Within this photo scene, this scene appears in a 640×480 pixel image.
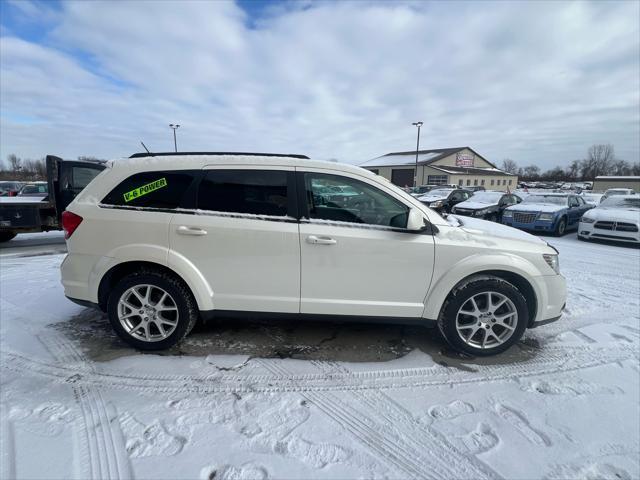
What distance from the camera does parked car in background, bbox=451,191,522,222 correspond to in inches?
539

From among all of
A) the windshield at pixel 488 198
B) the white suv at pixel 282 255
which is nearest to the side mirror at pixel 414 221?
the white suv at pixel 282 255

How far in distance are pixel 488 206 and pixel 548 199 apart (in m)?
2.06

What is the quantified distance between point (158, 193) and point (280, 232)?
3.99 ft

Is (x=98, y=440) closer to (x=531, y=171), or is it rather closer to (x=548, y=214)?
(x=548, y=214)

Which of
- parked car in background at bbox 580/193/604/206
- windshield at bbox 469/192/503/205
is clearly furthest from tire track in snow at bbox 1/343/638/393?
parked car in background at bbox 580/193/604/206

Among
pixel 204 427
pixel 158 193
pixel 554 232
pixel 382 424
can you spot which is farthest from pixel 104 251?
pixel 554 232

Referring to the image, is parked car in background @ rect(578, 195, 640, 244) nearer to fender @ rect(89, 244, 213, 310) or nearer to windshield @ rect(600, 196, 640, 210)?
windshield @ rect(600, 196, 640, 210)

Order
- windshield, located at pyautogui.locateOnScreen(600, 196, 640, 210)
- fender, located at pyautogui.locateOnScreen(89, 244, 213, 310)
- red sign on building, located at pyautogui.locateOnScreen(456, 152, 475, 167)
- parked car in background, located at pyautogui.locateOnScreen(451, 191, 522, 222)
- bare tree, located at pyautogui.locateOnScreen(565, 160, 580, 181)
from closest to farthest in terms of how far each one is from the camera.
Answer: fender, located at pyautogui.locateOnScreen(89, 244, 213, 310) < windshield, located at pyautogui.locateOnScreen(600, 196, 640, 210) < parked car in background, located at pyautogui.locateOnScreen(451, 191, 522, 222) < red sign on building, located at pyautogui.locateOnScreen(456, 152, 475, 167) < bare tree, located at pyautogui.locateOnScreen(565, 160, 580, 181)

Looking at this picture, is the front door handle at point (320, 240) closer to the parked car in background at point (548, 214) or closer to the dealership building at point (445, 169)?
the parked car in background at point (548, 214)

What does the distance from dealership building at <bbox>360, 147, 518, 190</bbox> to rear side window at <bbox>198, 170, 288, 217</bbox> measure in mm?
49953

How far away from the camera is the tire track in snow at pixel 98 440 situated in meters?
2.00

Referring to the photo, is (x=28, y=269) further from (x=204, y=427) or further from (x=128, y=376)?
(x=204, y=427)

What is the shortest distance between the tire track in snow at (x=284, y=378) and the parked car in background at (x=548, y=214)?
940 cm

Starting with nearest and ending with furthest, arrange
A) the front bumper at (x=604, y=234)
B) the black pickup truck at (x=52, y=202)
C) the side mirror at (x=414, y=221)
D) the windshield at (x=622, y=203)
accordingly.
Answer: the side mirror at (x=414, y=221) → the black pickup truck at (x=52, y=202) → the front bumper at (x=604, y=234) → the windshield at (x=622, y=203)
